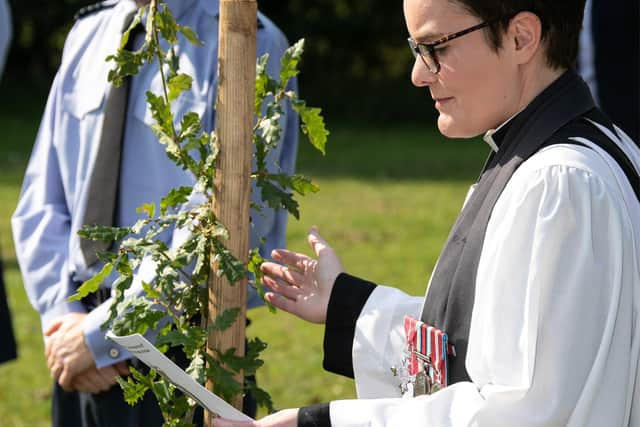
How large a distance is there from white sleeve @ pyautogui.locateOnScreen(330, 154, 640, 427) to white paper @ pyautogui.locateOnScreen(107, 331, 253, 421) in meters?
0.44

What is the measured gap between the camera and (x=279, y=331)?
6930 mm

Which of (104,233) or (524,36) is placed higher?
(524,36)

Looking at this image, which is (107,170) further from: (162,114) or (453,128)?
(453,128)

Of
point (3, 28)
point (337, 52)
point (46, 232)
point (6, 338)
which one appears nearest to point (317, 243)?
point (46, 232)

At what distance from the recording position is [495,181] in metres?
2.11

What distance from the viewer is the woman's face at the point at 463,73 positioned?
2090mm

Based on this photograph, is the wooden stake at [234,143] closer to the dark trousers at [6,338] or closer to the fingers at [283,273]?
the fingers at [283,273]

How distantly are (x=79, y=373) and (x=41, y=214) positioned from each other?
1.67 feet

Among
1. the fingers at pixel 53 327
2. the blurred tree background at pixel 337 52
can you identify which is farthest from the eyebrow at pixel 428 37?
the blurred tree background at pixel 337 52

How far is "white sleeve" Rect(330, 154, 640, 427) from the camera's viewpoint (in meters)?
1.89

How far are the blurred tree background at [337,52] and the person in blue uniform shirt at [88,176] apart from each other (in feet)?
51.9

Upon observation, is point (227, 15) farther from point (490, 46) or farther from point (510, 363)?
point (510, 363)

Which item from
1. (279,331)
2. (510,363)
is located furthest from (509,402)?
(279,331)

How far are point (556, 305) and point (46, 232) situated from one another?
5.88 feet
